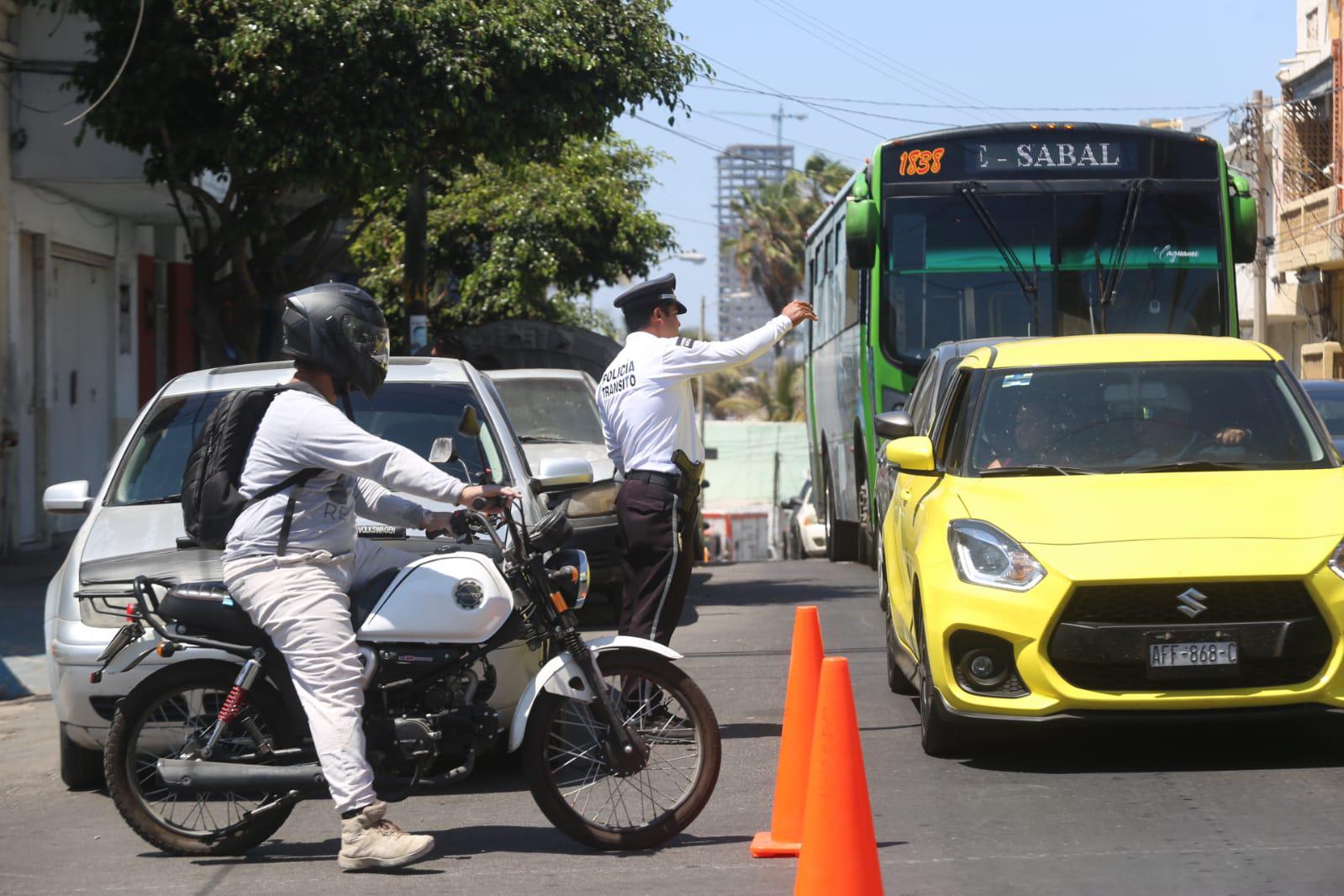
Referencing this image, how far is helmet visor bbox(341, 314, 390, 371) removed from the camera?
18.2ft

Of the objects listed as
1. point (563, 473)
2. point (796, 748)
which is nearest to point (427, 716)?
point (796, 748)

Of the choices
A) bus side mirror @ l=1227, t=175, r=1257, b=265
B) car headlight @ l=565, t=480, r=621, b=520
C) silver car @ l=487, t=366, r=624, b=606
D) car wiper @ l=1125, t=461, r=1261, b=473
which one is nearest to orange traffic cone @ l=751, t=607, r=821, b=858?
car wiper @ l=1125, t=461, r=1261, b=473

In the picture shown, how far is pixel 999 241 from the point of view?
13289mm

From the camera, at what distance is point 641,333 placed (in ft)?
24.0

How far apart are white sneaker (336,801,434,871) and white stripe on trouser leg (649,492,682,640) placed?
1.86 m

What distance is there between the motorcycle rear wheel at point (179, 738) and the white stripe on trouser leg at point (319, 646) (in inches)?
8.1

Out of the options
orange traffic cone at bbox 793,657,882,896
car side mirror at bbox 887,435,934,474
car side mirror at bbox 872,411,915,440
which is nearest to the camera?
orange traffic cone at bbox 793,657,882,896

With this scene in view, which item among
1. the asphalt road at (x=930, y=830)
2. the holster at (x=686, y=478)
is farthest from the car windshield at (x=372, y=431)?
the asphalt road at (x=930, y=830)

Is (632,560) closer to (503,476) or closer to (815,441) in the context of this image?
(503,476)

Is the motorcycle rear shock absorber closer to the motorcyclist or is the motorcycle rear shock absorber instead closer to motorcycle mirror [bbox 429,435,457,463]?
the motorcyclist

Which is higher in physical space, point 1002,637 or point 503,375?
point 503,375

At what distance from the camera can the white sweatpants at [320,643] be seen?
5.29 meters

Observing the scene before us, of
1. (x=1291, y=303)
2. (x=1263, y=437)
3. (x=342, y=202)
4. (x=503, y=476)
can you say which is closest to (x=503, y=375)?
(x=342, y=202)

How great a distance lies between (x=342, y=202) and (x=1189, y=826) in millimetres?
12678
